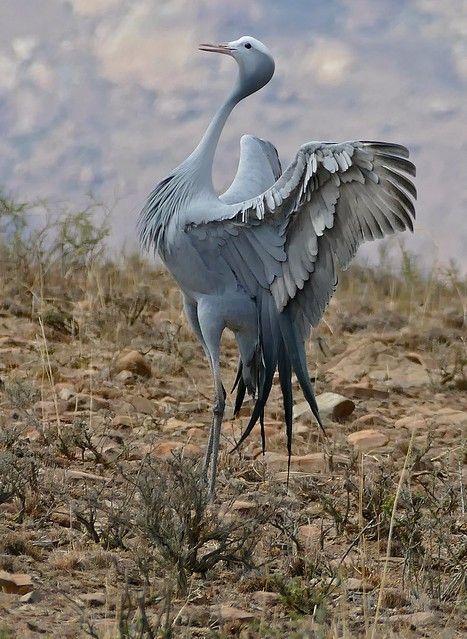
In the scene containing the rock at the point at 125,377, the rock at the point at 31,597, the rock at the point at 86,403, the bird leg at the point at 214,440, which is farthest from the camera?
the rock at the point at 125,377

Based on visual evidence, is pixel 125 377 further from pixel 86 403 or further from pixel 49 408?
pixel 49 408

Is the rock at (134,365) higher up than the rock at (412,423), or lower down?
higher up

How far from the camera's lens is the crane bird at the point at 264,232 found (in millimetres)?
4727

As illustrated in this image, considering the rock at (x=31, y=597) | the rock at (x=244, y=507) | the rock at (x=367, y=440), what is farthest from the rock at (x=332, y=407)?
the rock at (x=31, y=597)

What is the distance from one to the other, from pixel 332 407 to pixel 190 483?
9.82 ft

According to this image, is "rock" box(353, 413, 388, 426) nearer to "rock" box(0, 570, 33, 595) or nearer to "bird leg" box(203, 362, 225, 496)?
"bird leg" box(203, 362, 225, 496)

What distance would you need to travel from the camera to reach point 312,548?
451cm

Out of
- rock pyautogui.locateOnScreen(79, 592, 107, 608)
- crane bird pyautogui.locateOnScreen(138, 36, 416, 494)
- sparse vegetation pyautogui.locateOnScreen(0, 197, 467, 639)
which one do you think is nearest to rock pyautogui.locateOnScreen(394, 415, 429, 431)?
sparse vegetation pyautogui.locateOnScreen(0, 197, 467, 639)

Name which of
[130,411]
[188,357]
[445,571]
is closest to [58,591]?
[445,571]

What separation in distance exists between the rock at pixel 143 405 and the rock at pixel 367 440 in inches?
46.1

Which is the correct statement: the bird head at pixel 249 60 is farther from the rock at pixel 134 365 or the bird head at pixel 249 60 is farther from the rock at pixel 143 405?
the rock at pixel 134 365

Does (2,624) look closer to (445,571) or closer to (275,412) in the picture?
(445,571)

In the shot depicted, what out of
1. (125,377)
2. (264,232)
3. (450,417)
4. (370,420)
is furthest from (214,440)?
(450,417)

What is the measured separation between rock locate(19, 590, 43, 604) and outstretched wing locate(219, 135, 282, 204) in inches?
89.5
